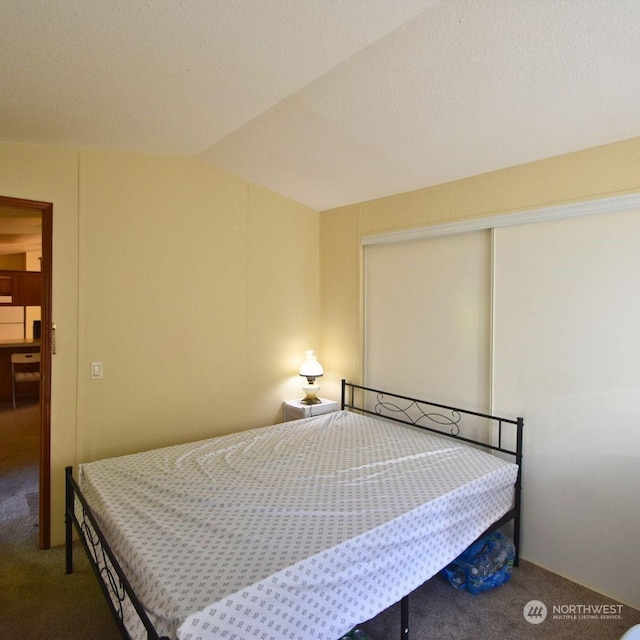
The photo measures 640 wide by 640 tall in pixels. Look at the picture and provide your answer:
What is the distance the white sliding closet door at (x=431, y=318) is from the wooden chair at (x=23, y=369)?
5.19m

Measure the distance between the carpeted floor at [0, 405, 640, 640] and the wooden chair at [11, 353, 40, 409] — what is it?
401 centimetres

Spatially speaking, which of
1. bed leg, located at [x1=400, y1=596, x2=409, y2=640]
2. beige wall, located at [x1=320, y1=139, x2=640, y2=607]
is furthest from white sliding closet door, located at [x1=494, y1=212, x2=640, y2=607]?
bed leg, located at [x1=400, y1=596, x2=409, y2=640]

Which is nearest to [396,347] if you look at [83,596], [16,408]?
[83,596]

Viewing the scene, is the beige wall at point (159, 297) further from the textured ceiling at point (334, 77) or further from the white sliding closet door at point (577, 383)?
the white sliding closet door at point (577, 383)

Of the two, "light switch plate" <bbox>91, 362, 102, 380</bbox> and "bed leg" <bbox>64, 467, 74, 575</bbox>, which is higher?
"light switch plate" <bbox>91, 362, 102, 380</bbox>

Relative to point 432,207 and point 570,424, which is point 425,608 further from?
point 432,207

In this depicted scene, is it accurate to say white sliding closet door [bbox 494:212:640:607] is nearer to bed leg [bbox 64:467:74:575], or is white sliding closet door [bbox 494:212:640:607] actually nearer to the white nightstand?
the white nightstand

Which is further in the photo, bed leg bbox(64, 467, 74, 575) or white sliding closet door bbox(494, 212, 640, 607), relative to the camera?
bed leg bbox(64, 467, 74, 575)

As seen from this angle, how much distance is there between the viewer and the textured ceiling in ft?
5.17

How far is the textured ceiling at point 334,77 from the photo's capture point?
62.0 inches

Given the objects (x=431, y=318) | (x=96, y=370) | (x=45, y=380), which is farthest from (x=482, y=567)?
(x=45, y=380)

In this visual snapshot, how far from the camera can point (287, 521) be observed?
1.85 m

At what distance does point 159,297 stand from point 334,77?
6.48 ft

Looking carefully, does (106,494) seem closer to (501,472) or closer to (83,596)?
(83,596)
